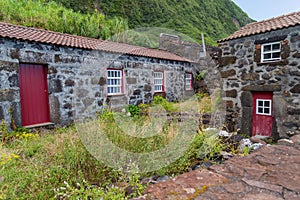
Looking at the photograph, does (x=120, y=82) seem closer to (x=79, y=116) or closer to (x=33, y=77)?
(x=79, y=116)

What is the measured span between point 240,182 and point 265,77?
5.83m

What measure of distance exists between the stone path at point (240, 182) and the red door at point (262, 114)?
15.6 feet

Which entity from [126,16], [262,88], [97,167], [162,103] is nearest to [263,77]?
[262,88]

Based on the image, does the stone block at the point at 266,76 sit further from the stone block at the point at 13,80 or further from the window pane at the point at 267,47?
the stone block at the point at 13,80

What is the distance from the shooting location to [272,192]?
1590 mm

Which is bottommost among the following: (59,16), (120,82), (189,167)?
(189,167)

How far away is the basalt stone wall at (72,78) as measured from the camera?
5184mm

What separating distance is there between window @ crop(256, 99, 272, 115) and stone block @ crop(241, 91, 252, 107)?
0.86 ft

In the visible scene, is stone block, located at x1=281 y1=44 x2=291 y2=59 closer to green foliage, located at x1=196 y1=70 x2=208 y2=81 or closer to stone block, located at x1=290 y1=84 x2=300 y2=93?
stone block, located at x1=290 y1=84 x2=300 y2=93

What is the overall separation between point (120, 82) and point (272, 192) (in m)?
7.35

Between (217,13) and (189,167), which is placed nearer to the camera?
(189,167)

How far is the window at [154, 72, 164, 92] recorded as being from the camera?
1022 centimetres

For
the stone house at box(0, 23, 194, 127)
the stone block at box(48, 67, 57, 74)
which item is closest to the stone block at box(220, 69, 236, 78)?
the stone house at box(0, 23, 194, 127)

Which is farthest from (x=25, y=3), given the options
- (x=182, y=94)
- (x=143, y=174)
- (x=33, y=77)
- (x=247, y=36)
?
(x=143, y=174)
